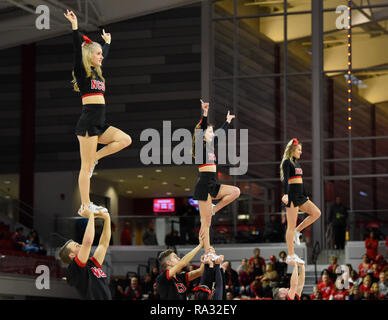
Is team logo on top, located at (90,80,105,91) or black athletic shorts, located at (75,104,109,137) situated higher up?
team logo on top, located at (90,80,105,91)

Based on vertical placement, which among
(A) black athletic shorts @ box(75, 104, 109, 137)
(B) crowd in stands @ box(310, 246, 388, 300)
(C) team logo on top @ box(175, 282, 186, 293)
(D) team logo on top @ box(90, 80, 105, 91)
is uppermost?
(D) team logo on top @ box(90, 80, 105, 91)

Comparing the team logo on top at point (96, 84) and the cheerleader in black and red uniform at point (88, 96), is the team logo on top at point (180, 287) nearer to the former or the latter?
the cheerleader in black and red uniform at point (88, 96)

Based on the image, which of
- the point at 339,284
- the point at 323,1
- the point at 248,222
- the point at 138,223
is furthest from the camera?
the point at 323,1

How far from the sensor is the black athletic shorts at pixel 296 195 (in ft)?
48.9

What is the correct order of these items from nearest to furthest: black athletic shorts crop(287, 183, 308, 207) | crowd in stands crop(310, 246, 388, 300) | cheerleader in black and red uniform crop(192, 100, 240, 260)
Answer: cheerleader in black and red uniform crop(192, 100, 240, 260) → black athletic shorts crop(287, 183, 308, 207) → crowd in stands crop(310, 246, 388, 300)

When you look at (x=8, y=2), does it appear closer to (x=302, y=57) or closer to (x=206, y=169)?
(x=302, y=57)

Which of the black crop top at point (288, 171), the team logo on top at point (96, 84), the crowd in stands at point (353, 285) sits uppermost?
the team logo on top at point (96, 84)

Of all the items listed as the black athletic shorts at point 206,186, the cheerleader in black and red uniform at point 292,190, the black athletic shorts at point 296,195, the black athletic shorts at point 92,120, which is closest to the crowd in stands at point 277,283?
the cheerleader in black and red uniform at point 292,190

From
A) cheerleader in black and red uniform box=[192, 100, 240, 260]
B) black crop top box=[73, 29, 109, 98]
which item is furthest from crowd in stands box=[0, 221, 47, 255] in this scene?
black crop top box=[73, 29, 109, 98]

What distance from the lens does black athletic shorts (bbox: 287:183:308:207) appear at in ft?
48.9

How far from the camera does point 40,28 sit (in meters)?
32.0

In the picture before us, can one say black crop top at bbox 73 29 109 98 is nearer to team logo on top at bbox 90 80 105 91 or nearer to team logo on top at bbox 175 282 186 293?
team logo on top at bbox 90 80 105 91
